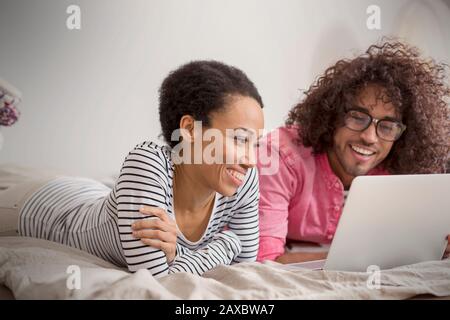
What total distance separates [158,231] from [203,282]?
0.15 metres

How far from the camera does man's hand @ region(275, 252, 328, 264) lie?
4.42ft

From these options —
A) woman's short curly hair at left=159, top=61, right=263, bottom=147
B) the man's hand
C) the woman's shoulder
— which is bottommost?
the man's hand

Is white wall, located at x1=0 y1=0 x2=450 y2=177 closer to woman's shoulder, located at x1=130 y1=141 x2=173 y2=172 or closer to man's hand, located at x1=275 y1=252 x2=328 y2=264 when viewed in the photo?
woman's shoulder, located at x1=130 y1=141 x2=173 y2=172

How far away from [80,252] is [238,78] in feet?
1.54

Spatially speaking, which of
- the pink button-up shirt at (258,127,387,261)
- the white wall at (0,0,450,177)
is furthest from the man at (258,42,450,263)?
the white wall at (0,0,450,177)

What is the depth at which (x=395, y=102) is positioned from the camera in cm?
146

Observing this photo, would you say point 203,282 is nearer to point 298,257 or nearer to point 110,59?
point 298,257

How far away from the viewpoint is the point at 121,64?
1.30 m

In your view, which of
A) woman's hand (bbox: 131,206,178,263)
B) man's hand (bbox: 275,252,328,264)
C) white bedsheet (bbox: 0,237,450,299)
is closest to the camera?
white bedsheet (bbox: 0,237,450,299)

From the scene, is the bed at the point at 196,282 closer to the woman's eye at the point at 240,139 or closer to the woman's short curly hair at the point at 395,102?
the woman's eye at the point at 240,139

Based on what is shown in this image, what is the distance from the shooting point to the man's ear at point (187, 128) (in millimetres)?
1091

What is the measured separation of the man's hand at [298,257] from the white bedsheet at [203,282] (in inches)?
12.9

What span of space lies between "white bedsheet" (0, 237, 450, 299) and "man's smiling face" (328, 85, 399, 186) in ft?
1.48

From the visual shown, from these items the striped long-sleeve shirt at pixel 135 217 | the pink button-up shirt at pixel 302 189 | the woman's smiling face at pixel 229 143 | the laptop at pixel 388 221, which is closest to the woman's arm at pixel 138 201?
the striped long-sleeve shirt at pixel 135 217
